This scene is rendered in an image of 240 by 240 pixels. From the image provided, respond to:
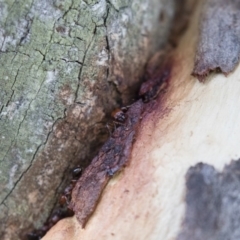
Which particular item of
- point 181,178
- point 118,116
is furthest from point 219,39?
point 181,178

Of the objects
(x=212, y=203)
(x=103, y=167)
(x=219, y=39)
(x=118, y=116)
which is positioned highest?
(x=219, y=39)

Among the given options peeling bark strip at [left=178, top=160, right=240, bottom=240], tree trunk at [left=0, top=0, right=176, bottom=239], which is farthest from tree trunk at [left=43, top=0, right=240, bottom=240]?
tree trunk at [left=0, top=0, right=176, bottom=239]

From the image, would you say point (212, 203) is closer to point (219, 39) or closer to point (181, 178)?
point (181, 178)

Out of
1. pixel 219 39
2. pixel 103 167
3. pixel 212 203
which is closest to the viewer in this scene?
pixel 212 203

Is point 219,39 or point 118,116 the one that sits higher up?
point 219,39

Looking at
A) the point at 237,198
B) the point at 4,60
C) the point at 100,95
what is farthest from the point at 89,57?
the point at 237,198

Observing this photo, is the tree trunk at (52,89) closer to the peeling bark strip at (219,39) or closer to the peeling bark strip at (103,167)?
the peeling bark strip at (103,167)

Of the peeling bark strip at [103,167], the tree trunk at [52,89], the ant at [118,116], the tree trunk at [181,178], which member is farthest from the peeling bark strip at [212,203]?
the tree trunk at [52,89]
